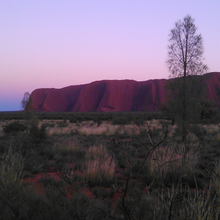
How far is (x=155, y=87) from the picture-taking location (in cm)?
8944

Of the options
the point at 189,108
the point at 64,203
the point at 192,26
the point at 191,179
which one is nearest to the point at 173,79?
the point at 189,108

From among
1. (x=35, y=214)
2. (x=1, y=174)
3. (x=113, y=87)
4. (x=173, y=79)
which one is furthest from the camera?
(x=113, y=87)

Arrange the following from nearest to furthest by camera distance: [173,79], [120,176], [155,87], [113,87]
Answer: [120,176] < [173,79] < [155,87] < [113,87]

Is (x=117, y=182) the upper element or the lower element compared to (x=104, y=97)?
lower

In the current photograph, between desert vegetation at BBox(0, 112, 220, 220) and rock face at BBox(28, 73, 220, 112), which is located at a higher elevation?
rock face at BBox(28, 73, 220, 112)

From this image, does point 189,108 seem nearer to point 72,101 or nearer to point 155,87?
point 155,87

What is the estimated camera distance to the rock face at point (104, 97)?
3482 inches

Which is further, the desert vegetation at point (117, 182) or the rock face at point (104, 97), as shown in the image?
the rock face at point (104, 97)

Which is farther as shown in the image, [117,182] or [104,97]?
[104,97]

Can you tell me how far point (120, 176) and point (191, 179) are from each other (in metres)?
1.85

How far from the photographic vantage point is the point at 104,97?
91.7m

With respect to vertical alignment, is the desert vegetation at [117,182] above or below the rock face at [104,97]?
below

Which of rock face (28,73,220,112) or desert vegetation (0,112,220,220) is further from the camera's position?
rock face (28,73,220,112)

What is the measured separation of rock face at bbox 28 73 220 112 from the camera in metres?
88.4
